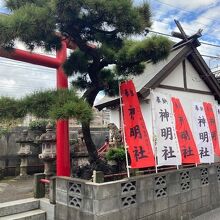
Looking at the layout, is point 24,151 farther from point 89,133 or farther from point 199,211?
point 199,211

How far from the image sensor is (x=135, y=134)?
21.9ft

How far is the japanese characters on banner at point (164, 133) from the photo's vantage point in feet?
23.3

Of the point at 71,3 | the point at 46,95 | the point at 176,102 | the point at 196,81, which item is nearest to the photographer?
the point at 71,3

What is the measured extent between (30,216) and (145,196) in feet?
8.87

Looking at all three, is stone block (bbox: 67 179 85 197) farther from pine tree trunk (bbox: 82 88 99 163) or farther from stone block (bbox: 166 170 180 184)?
stone block (bbox: 166 170 180 184)

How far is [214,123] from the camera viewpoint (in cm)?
916

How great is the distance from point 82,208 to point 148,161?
1941 mm

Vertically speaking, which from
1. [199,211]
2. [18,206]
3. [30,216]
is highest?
[18,206]

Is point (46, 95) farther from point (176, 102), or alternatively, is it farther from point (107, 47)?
point (176, 102)

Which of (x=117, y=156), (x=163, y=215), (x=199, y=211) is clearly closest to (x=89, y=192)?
Result: (x=163, y=215)

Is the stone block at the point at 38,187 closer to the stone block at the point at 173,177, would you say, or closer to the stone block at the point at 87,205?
the stone block at the point at 87,205

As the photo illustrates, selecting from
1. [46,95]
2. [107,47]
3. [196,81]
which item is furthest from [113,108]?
[46,95]

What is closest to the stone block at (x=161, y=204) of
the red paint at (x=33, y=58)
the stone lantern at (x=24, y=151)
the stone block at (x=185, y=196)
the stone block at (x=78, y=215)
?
the stone block at (x=185, y=196)

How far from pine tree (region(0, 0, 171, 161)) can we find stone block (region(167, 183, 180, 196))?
81.3 inches
